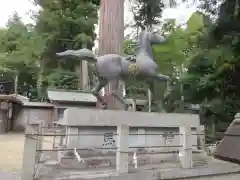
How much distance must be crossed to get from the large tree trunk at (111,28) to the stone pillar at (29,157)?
3489mm

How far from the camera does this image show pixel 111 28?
7.19 metres

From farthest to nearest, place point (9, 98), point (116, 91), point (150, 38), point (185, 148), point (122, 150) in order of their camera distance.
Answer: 1. point (9, 98)
2. point (150, 38)
3. point (116, 91)
4. point (185, 148)
5. point (122, 150)

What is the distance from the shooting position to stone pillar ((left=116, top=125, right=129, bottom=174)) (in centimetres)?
428

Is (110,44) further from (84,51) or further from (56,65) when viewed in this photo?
(56,65)

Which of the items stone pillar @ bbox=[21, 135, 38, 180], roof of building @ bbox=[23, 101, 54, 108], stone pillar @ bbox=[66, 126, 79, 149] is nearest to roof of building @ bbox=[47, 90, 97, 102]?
roof of building @ bbox=[23, 101, 54, 108]

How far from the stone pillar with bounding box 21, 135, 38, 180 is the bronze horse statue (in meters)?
2.11

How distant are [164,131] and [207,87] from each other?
15.4 feet

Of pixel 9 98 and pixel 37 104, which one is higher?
pixel 9 98

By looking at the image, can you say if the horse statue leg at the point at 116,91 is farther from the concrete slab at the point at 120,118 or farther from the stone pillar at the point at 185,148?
the stone pillar at the point at 185,148

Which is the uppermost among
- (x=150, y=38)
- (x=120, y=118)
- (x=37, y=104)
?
(x=150, y=38)

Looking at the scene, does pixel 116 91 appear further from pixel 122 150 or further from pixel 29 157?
pixel 29 157

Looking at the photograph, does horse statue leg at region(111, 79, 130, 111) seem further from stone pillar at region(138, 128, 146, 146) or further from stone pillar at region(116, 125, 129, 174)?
stone pillar at region(116, 125, 129, 174)

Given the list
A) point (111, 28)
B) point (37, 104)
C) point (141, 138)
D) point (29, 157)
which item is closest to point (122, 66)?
point (141, 138)

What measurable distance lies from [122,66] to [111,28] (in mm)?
1785
